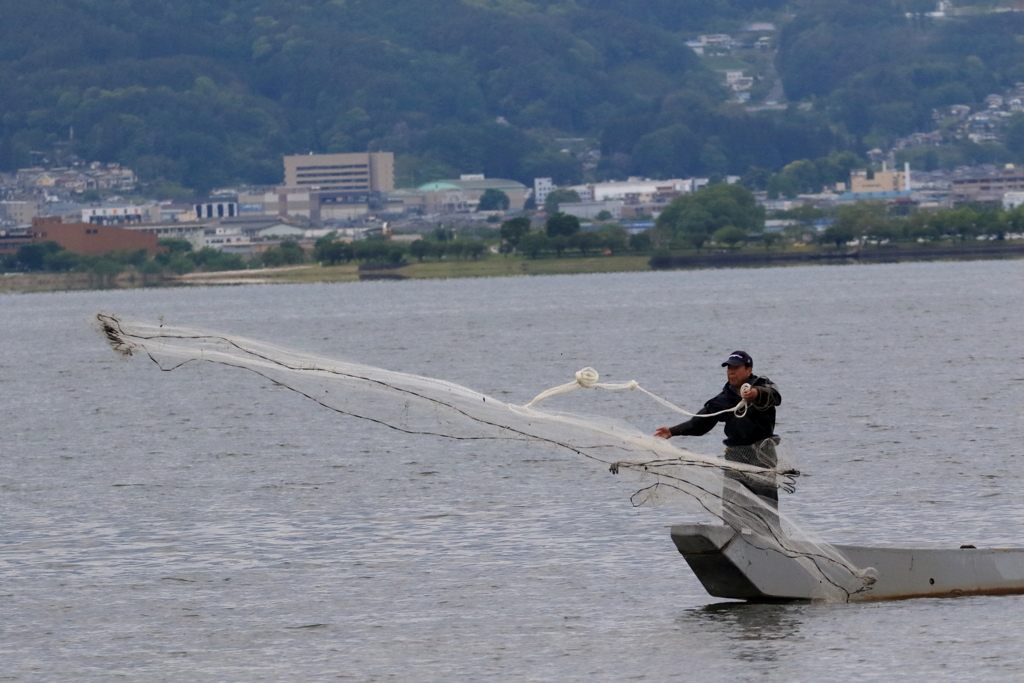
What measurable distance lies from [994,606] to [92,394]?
55.8 metres

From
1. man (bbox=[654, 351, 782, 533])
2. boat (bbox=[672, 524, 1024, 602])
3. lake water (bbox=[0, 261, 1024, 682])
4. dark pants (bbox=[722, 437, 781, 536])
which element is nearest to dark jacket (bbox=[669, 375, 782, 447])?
man (bbox=[654, 351, 782, 533])

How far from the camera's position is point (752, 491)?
70.1ft

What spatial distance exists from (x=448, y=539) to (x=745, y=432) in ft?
31.1

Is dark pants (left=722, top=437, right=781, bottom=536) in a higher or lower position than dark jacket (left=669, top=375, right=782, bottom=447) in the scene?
lower

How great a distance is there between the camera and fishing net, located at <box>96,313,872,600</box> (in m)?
19.4

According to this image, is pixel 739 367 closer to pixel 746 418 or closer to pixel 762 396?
pixel 762 396

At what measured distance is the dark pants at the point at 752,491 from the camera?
21094 millimetres

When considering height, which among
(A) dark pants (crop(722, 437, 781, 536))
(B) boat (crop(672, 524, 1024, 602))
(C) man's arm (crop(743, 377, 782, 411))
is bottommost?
(B) boat (crop(672, 524, 1024, 602))

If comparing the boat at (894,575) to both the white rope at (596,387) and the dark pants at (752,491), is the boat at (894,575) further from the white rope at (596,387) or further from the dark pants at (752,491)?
the white rope at (596,387)

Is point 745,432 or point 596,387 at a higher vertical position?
point 596,387

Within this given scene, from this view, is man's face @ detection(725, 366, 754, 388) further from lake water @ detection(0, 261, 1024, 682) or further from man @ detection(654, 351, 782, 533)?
lake water @ detection(0, 261, 1024, 682)

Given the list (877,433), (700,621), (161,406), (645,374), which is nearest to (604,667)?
(700,621)

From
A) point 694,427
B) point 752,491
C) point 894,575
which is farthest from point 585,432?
point 894,575

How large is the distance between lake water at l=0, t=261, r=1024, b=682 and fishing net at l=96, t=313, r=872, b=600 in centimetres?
79
